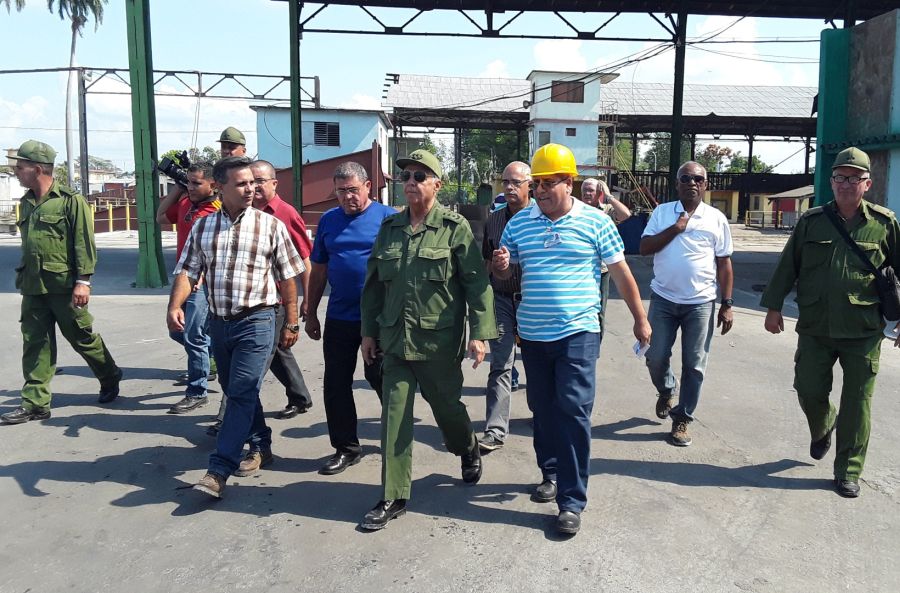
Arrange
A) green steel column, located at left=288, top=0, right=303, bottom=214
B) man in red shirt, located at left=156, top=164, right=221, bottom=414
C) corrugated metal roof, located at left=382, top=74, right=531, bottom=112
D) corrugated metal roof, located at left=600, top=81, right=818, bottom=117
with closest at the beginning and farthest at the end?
1. man in red shirt, located at left=156, top=164, right=221, bottom=414
2. green steel column, located at left=288, top=0, right=303, bottom=214
3. corrugated metal roof, located at left=382, top=74, right=531, bottom=112
4. corrugated metal roof, located at left=600, top=81, right=818, bottom=117

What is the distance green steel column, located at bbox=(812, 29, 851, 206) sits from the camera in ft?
46.2

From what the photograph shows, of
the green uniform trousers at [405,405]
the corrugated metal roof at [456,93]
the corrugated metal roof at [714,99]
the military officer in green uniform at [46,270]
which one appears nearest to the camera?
the green uniform trousers at [405,405]

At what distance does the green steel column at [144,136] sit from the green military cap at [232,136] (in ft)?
24.2

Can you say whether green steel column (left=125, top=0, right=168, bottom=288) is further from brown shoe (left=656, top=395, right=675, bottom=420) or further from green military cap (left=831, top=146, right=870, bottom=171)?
green military cap (left=831, top=146, right=870, bottom=171)

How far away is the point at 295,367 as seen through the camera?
571cm

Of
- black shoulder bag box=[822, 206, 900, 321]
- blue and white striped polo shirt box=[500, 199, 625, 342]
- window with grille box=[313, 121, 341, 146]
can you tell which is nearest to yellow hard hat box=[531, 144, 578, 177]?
blue and white striped polo shirt box=[500, 199, 625, 342]

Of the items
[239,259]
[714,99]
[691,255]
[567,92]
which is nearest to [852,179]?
[691,255]

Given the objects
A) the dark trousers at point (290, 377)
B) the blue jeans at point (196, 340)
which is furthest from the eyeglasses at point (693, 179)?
the blue jeans at point (196, 340)

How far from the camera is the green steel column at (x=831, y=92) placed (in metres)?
14.1

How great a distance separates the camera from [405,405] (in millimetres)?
3881

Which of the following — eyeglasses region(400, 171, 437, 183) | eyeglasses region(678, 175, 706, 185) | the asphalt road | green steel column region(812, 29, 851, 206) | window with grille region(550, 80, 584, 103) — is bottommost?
the asphalt road

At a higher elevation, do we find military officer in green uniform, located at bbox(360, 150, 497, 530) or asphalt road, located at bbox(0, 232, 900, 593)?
military officer in green uniform, located at bbox(360, 150, 497, 530)

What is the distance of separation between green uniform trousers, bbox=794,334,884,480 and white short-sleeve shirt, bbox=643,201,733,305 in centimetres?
82

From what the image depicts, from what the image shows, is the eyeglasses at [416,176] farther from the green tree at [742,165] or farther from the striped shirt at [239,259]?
the green tree at [742,165]
